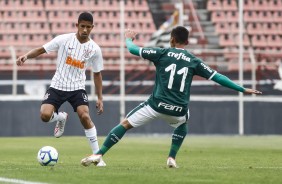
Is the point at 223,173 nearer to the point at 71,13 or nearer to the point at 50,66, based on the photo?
the point at 50,66

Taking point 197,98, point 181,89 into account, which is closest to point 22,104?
point 197,98

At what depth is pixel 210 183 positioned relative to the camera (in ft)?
25.7

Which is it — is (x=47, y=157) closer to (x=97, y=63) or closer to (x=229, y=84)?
(x=97, y=63)

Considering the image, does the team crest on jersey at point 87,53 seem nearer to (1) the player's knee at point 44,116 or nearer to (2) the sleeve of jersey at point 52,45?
(2) the sleeve of jersey at point 52,45

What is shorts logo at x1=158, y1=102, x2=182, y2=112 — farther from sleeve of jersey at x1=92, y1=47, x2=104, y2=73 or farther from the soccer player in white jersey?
sleeve of jersey at x1=92, y1=47, x2=104, y2=73

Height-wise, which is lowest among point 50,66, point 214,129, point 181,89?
point 214,129

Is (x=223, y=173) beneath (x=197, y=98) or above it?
above

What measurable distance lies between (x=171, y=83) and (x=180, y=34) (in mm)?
589

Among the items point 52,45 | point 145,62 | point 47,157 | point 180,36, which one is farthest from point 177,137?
point 145,62

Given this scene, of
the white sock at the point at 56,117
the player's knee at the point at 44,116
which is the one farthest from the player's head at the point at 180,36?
the white sock at the point at 56,117

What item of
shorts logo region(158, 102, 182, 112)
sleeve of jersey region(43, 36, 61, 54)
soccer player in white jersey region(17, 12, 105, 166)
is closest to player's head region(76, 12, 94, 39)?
soccer player in white jersey region(17, 12, 105, 166)

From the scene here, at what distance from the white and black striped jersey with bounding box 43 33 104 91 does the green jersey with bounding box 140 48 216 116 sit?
119cm

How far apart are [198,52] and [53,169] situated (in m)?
18.5

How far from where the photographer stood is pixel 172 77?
9.97 metres
